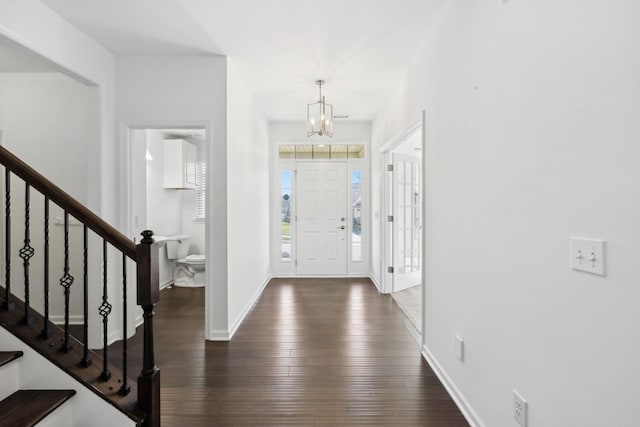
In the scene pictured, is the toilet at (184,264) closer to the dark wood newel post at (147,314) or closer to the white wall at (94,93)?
the white wall at (94,93)

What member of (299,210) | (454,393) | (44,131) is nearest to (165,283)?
(299,210)

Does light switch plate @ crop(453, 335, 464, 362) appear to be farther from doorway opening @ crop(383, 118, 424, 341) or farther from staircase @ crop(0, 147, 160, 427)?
doorway opening @ crop(383, 118, 424, 341)

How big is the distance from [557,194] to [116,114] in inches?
138

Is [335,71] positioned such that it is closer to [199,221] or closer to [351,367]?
[351,367]

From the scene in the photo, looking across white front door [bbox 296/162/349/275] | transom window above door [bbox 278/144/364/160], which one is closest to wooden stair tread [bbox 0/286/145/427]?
white front door [bbox 296/162/349/275]

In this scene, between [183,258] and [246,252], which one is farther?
[183,258]

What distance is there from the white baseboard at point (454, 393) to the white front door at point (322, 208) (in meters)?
3.21

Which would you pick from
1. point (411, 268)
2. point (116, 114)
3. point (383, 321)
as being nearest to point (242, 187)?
point (116, 114)

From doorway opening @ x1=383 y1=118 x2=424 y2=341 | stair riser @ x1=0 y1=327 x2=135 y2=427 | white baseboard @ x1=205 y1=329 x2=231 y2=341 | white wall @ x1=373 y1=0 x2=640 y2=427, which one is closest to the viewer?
white wall @ x1=373 y1=0 x2=640 y2=427

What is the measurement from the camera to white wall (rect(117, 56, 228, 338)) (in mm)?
3244

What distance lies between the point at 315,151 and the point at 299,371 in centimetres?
407

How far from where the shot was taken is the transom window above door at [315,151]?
599 cm

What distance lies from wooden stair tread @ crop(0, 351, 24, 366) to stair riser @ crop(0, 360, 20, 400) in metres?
0.03

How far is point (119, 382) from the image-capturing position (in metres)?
1.88
